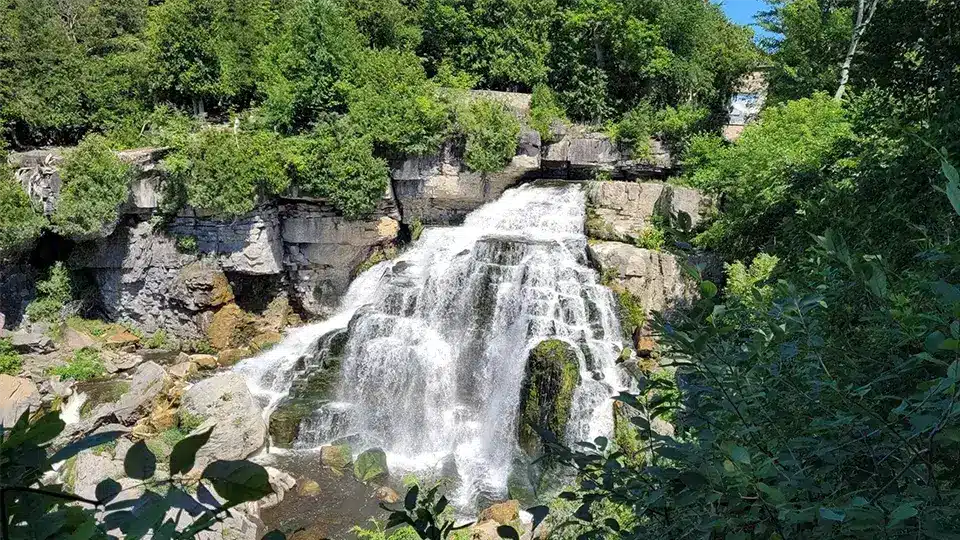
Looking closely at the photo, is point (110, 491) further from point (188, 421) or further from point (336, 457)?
point (188, 421)

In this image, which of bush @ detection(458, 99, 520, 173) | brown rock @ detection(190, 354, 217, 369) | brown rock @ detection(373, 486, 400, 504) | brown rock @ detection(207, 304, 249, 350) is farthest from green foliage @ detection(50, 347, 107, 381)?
bush @ detection(458, 99, 520, 173)

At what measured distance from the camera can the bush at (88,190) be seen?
13.7 m

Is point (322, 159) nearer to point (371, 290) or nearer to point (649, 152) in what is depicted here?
point (371, 290)

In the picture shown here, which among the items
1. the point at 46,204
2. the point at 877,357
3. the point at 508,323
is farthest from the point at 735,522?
the point at 46,204

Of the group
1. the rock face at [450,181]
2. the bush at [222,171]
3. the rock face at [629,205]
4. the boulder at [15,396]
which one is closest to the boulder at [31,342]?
the boulder at [15,396]

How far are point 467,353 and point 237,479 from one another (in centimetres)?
1208

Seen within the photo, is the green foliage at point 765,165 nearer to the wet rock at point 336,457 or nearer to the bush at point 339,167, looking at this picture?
the bush at point 339,167

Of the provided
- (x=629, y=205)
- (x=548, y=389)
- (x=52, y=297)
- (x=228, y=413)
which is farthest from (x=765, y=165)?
(x=52, y=297)

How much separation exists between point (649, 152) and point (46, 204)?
51.5ft

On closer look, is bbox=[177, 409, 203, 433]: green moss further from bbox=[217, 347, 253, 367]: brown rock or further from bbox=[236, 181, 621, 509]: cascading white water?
bbox=[217, 347, 253, 367]: brown rock

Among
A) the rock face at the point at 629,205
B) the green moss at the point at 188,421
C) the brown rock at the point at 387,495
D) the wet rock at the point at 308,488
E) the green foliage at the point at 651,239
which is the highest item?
the rock face at the point at 629,205

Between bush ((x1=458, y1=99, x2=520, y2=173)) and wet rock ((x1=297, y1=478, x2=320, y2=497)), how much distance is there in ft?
30.4

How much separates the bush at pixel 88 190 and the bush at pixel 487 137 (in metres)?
8.73

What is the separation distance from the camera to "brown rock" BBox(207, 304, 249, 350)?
15594mm
